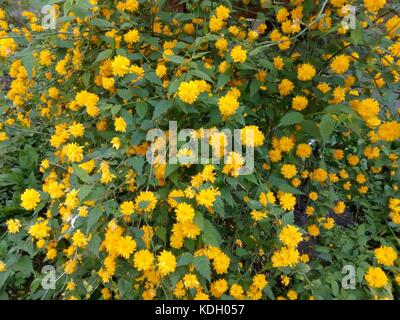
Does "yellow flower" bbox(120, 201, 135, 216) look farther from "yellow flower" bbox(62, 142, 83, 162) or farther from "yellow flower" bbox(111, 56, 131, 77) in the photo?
"yellow flower" bbox(111, 56, 131, 77)

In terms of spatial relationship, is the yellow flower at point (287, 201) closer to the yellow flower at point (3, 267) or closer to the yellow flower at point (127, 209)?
the yellow flower at point (127, 209)

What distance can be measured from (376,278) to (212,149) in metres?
0.71

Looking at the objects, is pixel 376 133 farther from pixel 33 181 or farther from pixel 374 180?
pixel 33 181

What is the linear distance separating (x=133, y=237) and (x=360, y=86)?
1272mm

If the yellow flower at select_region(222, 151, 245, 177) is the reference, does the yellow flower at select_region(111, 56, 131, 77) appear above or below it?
above

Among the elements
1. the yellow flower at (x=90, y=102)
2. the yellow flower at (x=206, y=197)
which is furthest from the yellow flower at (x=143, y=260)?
the yellow flower at (x=90, y=102)

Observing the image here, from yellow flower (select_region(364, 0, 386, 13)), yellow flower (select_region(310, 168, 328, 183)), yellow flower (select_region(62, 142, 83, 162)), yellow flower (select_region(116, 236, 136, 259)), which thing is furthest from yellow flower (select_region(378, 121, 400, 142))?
yellow flower (select_region(62, 142, 83, 162))

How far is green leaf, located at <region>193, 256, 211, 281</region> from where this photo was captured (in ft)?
3.63

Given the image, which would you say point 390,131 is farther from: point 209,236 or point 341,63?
point 209,236

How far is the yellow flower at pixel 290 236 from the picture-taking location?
1.23 metres

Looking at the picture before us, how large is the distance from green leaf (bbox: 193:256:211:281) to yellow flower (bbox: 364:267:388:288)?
58cm

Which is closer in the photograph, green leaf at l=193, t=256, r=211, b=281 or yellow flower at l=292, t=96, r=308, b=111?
green leaf at l=193, t=256, r=211, b=281
